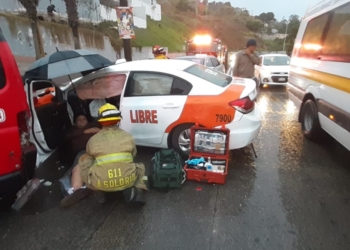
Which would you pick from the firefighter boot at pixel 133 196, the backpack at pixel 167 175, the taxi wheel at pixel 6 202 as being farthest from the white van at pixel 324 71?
the taxi wheel at pixel 6 202

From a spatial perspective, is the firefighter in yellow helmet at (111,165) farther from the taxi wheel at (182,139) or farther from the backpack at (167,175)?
the taxi wheel at (182,139)

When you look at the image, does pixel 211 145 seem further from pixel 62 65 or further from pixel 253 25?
pixel 253 25

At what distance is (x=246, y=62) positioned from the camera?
612 cm

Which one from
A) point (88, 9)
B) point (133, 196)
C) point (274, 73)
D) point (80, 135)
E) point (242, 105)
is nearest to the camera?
point (133, 196)

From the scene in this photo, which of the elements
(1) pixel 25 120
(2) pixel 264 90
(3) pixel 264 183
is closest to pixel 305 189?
(3) pixel 264 183

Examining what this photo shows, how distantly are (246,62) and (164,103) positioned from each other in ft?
9.06

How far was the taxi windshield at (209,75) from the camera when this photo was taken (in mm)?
4351

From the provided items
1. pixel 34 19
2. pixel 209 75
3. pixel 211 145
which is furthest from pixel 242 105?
pixel 34 19

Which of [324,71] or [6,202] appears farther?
[324,71]

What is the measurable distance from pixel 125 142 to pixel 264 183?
1922 mm

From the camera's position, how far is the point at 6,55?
2.72 metres

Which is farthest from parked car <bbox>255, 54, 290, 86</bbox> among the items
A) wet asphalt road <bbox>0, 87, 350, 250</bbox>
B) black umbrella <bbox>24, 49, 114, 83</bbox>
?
black umbrella <bbox>24, 49, 114, 83</bbox>

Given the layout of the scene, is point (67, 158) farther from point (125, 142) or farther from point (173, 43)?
point (173, 43)

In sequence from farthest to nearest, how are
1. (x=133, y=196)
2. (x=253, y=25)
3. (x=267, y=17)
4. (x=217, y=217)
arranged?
(x=267, y=17)
(x=253, y=25)
(x=133, y=196)
(x=217, y=217)
